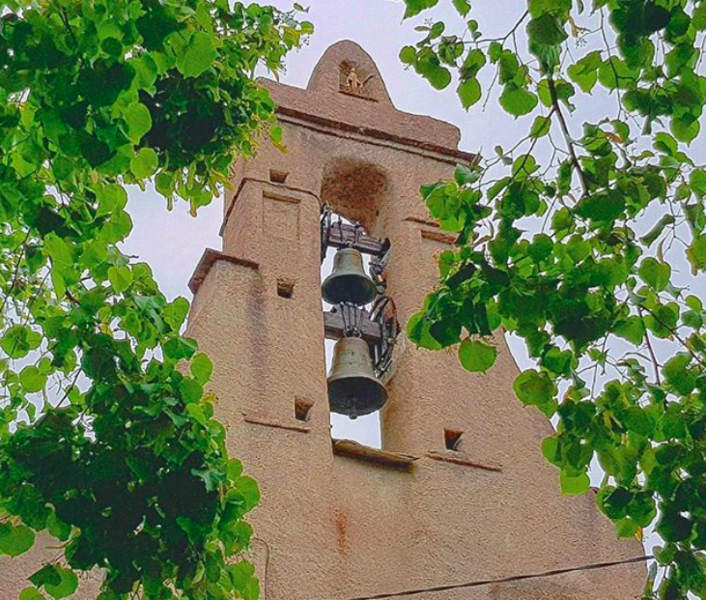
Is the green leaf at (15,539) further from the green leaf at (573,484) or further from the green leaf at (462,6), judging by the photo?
the green leaf at (462,6)

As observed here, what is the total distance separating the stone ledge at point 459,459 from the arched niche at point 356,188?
203 cm

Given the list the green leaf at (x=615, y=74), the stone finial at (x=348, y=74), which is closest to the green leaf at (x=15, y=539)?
the green leaf at (x=615, y=74)

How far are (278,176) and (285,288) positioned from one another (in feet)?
3.03

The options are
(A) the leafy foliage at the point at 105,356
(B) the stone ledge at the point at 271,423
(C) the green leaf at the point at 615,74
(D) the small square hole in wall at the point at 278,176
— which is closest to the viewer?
(A) the leafy foliage at the point at 105,356

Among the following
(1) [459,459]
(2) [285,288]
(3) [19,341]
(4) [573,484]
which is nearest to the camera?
(4) [573,484]

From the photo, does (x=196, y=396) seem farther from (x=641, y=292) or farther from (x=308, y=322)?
(x=308, y=322)

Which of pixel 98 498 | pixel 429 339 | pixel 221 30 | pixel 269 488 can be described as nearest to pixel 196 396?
pixel 98 498

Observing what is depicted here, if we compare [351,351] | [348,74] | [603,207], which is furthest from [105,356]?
[348,74]

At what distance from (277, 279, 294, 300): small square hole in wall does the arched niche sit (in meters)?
1.15

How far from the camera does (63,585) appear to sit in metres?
3.66

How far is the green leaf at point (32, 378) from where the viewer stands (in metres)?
4.01

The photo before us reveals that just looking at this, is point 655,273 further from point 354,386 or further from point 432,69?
point 354,386

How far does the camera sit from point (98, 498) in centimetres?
371

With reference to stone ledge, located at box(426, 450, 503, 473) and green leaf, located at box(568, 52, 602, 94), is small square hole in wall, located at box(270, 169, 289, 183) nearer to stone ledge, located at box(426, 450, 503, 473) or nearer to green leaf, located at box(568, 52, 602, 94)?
stone ledge, located at box(426, 450, 503, 473)
